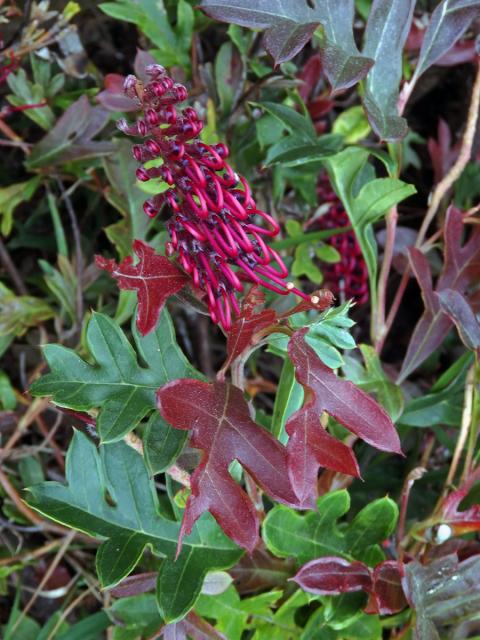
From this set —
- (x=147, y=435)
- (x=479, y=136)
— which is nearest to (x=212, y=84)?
(x=479, y=136)

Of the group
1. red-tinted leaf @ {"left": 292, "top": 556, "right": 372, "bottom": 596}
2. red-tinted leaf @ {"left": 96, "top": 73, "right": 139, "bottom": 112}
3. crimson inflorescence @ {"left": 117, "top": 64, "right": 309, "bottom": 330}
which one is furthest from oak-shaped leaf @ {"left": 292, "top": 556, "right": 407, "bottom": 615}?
red-tinted leaf @ {"left": 96, "top": 73, "right": 139, "bottom": 112}

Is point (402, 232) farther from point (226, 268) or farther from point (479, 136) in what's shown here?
→ point (226, 268)

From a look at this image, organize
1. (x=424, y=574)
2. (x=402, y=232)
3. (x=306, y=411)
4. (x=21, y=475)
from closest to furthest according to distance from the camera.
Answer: (x=306, y=411), (x=424, y=574), (x=21, y=475), (x=402, y=232)

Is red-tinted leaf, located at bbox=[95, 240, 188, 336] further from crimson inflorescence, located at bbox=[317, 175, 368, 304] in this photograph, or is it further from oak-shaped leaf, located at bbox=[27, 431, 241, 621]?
crimson inflorescence, located at bbox=[317, 175, 368, 304]

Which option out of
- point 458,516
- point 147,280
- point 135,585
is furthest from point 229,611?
point 147,280

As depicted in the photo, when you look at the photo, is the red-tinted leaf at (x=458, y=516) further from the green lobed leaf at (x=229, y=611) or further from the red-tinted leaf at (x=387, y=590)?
the green lobed leaf at (x=229, y=611)

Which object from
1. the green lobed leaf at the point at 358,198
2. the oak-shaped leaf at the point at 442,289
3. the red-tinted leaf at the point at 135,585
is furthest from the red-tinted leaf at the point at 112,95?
the red-tinted leaf at the point at 135,585
